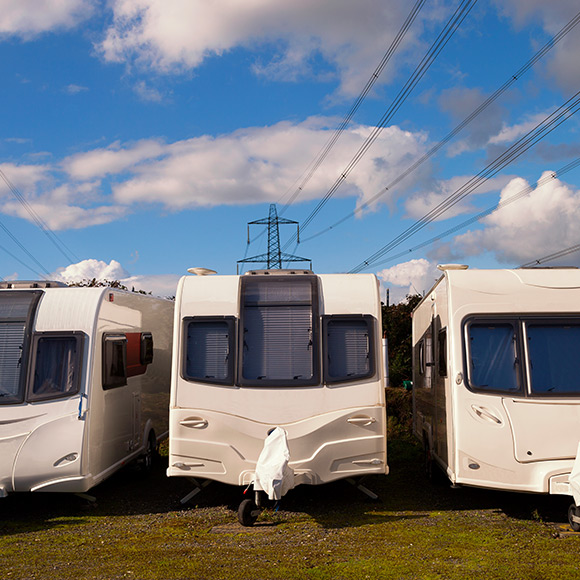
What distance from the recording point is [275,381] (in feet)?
29.3

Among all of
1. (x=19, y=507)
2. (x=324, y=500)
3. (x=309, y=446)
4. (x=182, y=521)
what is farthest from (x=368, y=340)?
(x=19, y=507)

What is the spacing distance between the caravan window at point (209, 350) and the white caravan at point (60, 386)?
1269 millimetres

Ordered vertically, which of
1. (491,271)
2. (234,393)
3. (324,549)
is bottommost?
(324,549)

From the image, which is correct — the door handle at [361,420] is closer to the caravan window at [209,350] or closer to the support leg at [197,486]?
the caravan window at [209,350]

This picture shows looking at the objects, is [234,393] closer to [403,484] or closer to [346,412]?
[346,412]

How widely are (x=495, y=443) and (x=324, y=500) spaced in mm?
2769

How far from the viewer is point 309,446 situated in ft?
28.6

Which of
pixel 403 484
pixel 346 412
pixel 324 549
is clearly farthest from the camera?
pixel 403 484

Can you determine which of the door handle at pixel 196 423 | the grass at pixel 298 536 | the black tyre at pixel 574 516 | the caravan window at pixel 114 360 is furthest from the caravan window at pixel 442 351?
the caravan window at pixel 114 360

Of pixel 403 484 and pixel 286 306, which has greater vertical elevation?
pixel 286 306

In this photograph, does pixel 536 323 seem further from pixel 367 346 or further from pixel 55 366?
pixel 55 366

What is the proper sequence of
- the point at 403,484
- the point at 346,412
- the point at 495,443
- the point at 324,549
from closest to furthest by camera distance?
the point at 324,549, the point at 495,443, the point at 346,412, the point at 403,484

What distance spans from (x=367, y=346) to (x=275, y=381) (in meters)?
Result: 1.28

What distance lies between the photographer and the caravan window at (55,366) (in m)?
8.97
